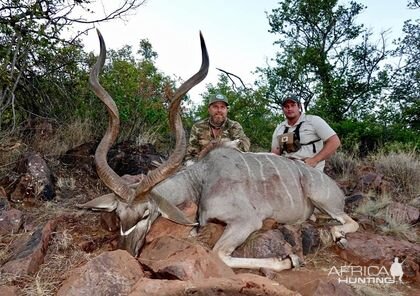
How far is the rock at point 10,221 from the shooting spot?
3.34m

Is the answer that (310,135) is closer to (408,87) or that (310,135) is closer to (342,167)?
(342,167)

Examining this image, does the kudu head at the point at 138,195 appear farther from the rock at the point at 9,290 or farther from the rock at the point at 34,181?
the rock at the point at 34,181

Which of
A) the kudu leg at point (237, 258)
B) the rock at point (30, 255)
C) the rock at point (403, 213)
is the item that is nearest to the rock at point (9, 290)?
the rock at point (30, 255)

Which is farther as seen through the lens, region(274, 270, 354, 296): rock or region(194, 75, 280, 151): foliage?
region(194, 75, 280, 151): foliage

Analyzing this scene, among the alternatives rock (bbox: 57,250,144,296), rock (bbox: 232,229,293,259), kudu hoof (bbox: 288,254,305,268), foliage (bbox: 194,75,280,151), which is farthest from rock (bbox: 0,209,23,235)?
foliage (bbox: 194,75,280,151)

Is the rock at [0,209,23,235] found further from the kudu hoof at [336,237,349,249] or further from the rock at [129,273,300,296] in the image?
the kudu hoof at [336,237,349,249]

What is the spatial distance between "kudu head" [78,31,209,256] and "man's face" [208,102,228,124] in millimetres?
1543

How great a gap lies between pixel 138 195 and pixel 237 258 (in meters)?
0.81

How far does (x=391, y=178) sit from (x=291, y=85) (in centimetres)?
564

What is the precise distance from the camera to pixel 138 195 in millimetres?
3023

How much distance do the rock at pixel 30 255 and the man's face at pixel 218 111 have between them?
7.48ft

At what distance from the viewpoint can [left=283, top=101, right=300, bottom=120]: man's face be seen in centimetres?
473

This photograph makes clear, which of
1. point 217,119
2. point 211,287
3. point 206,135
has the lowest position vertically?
point 211,287

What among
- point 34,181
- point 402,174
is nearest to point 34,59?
point 34,181
